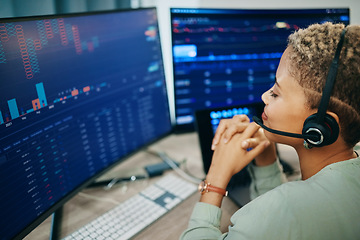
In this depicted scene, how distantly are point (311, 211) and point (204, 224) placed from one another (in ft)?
0.87

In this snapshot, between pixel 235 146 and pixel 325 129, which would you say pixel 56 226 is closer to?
pixel 235 146

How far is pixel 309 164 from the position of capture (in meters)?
0.77

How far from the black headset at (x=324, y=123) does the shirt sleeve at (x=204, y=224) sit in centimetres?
28

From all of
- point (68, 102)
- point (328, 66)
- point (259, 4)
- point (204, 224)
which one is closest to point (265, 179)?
point (204, 224)

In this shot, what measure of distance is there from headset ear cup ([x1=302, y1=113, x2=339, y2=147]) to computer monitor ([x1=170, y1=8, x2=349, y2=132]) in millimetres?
606

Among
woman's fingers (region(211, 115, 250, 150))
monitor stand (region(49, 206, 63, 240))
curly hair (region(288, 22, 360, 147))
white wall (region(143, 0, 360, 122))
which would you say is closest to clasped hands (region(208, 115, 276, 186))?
woman's fingers (region(211, 115, 250, 150))

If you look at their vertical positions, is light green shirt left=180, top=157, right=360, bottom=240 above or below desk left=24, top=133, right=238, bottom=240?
above

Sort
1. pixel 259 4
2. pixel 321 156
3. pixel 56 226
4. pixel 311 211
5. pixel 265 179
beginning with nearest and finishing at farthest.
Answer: pixel 311 211, pixel 321 156, pixel 56 226, pixel 265 179, pixel 259 4

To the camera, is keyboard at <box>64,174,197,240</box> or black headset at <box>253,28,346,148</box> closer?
black headset at <box>253,28,346,148</box>

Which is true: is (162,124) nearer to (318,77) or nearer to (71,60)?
(71,60)

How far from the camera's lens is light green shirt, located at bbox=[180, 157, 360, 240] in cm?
57

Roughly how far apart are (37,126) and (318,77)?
643 millimetres

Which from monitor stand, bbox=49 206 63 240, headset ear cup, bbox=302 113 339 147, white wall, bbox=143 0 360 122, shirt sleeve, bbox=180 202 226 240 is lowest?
monitor stand, bbox=49 206 63 240

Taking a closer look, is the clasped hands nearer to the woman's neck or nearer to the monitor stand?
the woman's neck
